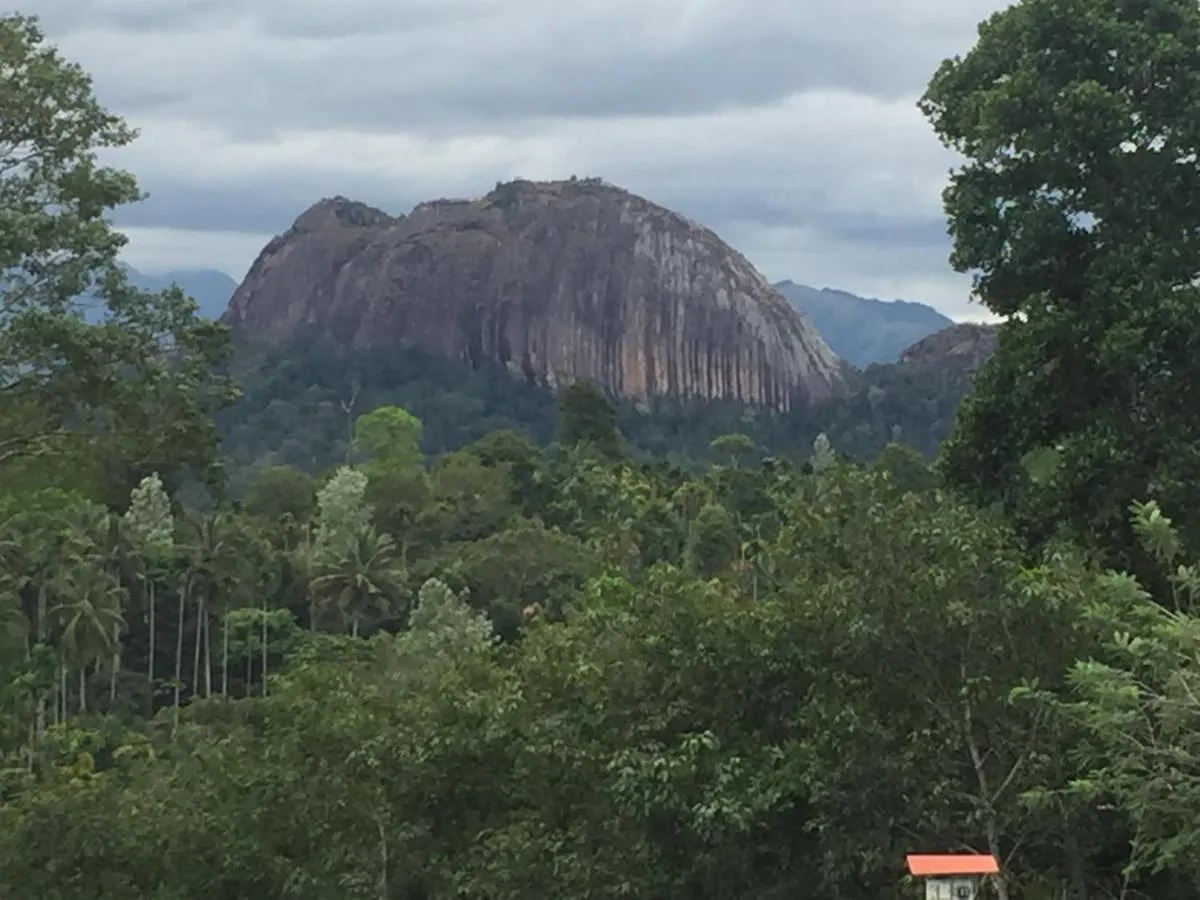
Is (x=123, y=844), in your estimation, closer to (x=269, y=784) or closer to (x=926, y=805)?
(x=269, y=784)

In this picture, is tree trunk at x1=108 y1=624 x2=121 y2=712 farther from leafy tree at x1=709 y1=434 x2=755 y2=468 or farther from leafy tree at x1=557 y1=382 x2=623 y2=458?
leafy tree at x1=709 y1=434 x2=755 y2=468

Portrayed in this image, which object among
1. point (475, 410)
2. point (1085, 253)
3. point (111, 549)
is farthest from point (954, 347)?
→ point (1085, 253)

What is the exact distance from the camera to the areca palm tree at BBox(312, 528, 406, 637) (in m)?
34.6

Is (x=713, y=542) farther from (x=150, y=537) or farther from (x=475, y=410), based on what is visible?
(x=475, y=410)

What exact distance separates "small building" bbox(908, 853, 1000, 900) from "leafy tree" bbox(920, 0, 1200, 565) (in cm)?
395

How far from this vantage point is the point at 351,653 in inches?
829

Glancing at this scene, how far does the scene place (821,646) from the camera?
7.66m

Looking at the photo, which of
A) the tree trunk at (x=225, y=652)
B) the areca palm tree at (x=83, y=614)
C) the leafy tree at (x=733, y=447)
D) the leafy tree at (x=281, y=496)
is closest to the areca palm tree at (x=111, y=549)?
the tree trunk at (x=225, y=652)

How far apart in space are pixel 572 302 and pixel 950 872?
312 ft

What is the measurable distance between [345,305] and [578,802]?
95320 millimetres

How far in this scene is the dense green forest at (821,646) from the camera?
734cm

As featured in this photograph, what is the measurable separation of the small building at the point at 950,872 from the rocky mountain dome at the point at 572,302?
91.3m

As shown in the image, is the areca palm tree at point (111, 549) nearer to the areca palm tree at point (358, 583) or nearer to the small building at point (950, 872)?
the areca palm tree at point (358, 583)

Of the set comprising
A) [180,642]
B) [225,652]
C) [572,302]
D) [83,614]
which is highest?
[572,302]
